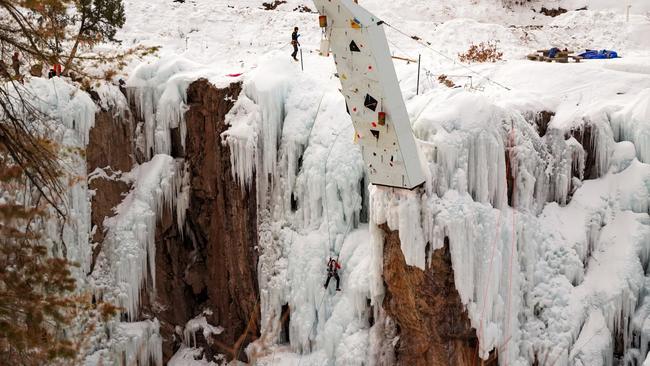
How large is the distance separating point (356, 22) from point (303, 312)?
19.6ft

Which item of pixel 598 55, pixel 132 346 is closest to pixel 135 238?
pixel 132 346

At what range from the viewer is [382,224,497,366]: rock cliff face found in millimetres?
11398

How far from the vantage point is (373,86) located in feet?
36.3

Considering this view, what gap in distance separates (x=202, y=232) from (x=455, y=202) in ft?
21.4

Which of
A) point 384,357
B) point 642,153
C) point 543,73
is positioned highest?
point 543,73

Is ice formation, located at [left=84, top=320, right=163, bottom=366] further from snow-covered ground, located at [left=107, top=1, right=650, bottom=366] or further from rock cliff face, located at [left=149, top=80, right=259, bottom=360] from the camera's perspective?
snow-covered ground, located at [left=107, top=1, right=650, bottom=366]

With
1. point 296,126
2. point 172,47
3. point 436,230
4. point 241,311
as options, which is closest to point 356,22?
point 436,230

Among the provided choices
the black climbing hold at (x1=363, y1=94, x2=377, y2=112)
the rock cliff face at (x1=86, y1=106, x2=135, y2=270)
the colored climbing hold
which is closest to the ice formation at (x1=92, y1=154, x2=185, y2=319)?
the rock cliff face at (x1=86, y1=106, x2=135, y2=270)

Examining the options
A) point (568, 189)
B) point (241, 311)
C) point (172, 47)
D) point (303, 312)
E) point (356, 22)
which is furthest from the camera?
point (172, 47)

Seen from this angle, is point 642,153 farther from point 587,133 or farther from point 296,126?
point 296,126

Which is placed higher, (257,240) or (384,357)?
(257,240)

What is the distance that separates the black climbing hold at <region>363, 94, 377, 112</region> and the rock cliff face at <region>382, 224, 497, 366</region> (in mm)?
1971

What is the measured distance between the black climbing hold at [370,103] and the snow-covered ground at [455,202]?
3.46 ft

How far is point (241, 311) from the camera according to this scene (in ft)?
50.5
